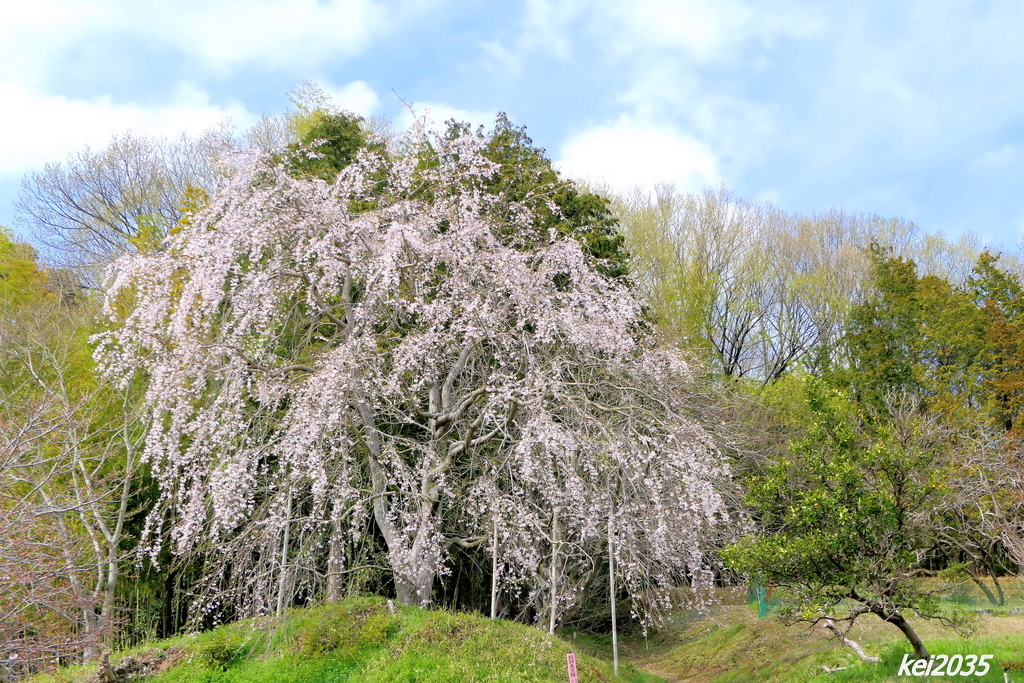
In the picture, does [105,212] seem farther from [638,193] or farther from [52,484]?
[638,193]

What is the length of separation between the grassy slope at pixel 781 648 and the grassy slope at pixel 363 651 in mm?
2605

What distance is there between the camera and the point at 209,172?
1953cm

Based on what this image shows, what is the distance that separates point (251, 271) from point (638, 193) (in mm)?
17590

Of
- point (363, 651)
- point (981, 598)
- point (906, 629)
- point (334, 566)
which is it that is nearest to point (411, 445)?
point (334, 566)

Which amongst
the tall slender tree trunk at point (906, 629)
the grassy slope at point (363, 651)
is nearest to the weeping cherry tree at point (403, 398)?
the grassy slope at point (363, 651)

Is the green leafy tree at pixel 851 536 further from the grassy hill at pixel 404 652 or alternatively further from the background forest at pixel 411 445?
the grassy hill at pixel 404 652

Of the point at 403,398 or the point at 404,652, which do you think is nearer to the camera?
the point at 404,652

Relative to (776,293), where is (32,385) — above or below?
below

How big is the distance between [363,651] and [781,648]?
625 centimetres

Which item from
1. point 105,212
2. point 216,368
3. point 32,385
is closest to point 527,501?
point 216,368

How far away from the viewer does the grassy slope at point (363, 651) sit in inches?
280

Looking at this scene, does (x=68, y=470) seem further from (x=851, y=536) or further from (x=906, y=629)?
(x=906, y=629)

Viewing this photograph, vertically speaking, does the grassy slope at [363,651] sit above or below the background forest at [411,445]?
below

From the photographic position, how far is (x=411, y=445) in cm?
903
